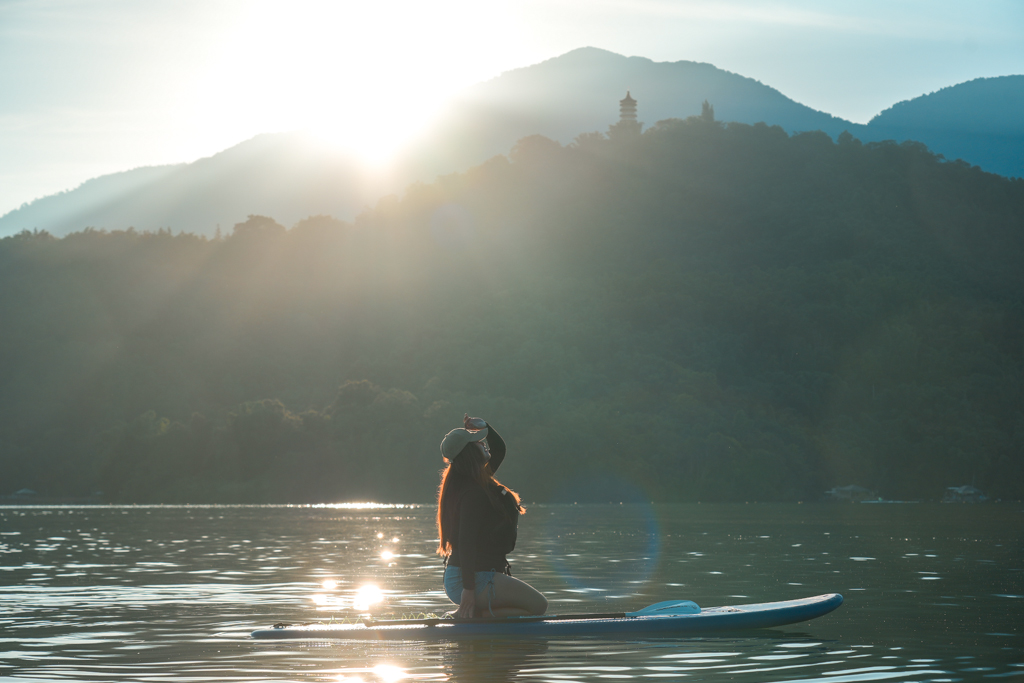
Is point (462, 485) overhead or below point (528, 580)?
overhead

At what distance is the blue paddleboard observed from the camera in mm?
11664

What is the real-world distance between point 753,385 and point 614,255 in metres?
56.3

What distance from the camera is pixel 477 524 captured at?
37.3 feet

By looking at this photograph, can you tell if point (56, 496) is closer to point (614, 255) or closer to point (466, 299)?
point (466, 299)

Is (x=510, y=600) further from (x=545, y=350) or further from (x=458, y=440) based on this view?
(x=545, y=350)

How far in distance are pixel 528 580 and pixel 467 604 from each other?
34.9 ft

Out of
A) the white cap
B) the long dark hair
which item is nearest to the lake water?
the long dark hair

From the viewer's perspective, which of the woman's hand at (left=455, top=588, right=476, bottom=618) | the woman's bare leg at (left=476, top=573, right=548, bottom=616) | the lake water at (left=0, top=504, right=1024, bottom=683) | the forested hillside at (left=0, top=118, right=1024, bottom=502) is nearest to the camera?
the lake water at (left=0, top=504, right=1024, bottom=683)

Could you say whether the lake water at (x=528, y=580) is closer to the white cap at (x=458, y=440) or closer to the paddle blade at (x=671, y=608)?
the paddle blade at (x=671, y=608)

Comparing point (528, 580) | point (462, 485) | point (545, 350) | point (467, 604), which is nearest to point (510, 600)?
point (467, 604)

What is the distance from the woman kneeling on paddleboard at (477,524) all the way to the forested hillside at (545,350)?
84.6 m

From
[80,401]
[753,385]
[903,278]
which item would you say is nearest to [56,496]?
[80,401]

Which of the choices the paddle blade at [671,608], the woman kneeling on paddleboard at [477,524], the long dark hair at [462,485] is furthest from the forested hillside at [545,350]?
the long dark hair at [462,485]

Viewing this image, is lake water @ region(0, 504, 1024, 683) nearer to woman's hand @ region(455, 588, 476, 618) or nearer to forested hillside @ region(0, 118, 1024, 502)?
woman's hand @ region(455, 588, 476, 618)
